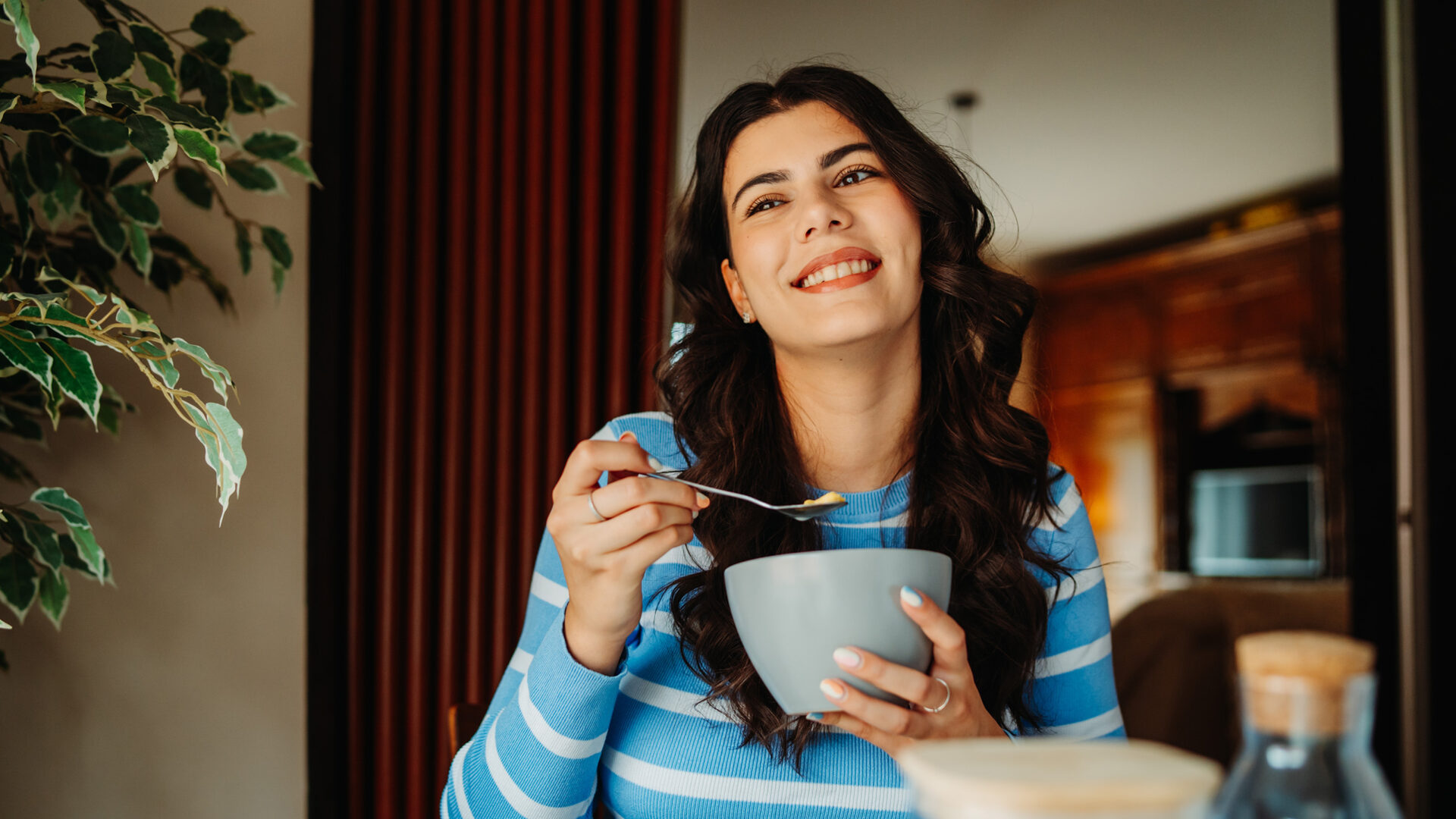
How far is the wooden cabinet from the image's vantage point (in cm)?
554

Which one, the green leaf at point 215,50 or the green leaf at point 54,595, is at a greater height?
the green leaf at point 215,50

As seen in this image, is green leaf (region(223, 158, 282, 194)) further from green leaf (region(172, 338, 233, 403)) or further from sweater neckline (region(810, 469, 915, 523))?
sweater neckline (region(810, 469, 915, 523))

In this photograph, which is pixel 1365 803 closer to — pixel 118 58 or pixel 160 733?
pixel 118 58

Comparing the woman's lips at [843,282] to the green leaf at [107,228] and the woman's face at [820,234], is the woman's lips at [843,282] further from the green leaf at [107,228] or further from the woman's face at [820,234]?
the green leaf at [107,228]

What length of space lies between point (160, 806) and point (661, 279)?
43.7 inches

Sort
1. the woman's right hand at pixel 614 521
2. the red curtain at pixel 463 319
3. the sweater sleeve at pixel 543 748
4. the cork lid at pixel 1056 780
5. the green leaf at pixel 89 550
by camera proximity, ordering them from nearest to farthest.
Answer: the cork lid at pixel 1056 780, the woman's right hand at pixel 614 521, the sweater sleeve at pixel 543 748, the green leaf at pixel 89 550, the red curtain at pixel 463 319

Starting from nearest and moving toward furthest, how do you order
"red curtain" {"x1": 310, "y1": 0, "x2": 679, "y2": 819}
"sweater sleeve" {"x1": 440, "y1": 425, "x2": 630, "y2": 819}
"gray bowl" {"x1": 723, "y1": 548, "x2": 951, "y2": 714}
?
"gray bowl" {"x1": 723, "y1": 548, "x2": 951, "y2": 714} < "sweater sleeve" {"x1": 440, "y1": 425, "x2": 630, "y2": 819} < "red curtain" {"x1": 310, "y1": 0, "x2": 679, "y2": 819}

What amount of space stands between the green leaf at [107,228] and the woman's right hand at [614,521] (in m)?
0.77

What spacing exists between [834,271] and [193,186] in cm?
88

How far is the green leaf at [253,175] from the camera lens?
1.30m

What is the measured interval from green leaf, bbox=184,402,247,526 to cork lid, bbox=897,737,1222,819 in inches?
32.9

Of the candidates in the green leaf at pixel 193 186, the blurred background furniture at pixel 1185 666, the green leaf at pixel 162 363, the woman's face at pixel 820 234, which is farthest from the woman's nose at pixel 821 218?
the blurred background furniture at pixel 1185 666

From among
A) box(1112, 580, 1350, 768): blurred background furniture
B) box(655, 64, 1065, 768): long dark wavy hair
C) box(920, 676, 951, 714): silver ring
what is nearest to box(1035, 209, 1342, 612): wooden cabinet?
box(1112, 580, 1350, 768): blurred background furniture

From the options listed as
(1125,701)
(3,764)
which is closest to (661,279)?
(3,764)
